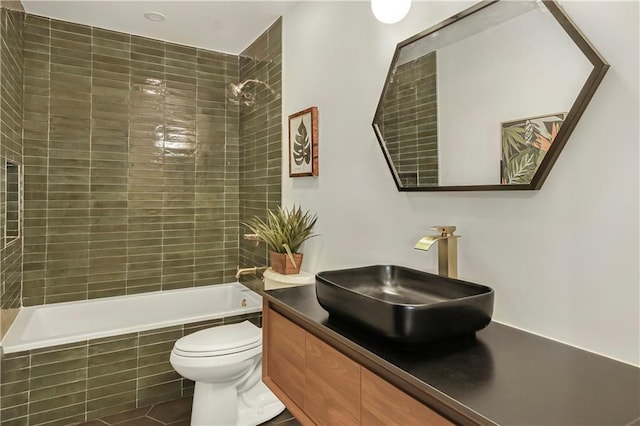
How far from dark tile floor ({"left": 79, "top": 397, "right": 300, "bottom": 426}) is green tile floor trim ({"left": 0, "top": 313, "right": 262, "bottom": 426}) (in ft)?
0.14

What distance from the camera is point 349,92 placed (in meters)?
2.02

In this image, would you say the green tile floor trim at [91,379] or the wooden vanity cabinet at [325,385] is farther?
the green tile floor trim at [91,379]

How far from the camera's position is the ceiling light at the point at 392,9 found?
4.91 feet

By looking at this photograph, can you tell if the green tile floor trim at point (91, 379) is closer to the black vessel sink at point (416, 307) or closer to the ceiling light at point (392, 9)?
the black vessel sink at point (416, 307)

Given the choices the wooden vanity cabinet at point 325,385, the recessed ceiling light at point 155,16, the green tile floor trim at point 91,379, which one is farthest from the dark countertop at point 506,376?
the recessed ceiling light at point 155,16

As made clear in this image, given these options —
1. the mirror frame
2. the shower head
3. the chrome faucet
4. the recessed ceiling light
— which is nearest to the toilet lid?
the chrome faucet

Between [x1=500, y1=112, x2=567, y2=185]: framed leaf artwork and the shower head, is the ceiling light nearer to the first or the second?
[x1=500, y1=112, x2=567, y2=185]: framed leaf artwork

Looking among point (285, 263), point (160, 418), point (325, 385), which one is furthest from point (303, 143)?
point (160, 418)

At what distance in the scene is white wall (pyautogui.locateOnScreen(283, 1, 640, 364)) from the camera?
0.99 meters

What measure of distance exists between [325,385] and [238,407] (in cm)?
144

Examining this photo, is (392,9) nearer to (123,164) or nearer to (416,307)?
(416,307)

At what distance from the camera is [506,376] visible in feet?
2.93

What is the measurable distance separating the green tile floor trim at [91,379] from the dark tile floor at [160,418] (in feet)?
0.14

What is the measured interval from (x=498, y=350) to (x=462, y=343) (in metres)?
0.09
